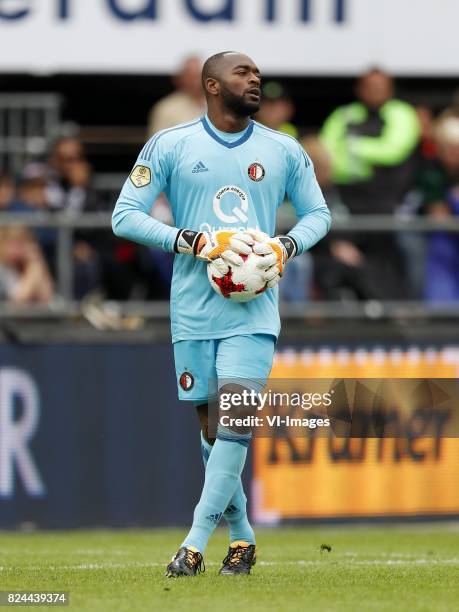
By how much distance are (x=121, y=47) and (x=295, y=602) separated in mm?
8371

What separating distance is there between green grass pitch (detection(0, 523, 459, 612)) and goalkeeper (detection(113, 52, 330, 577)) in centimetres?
38

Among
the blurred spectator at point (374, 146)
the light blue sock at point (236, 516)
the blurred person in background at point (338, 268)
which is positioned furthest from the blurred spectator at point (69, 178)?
the light blue sock at point (236, 516)

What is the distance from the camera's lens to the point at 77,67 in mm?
14164

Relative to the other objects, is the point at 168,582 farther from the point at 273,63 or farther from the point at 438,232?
the point at 273,63

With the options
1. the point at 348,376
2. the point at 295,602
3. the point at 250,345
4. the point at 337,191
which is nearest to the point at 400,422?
the point at 348,376

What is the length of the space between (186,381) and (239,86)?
149 centimetres

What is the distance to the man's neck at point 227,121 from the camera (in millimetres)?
7660

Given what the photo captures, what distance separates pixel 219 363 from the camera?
7.53 m

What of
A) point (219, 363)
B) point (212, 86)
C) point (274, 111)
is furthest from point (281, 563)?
point (274, 111)

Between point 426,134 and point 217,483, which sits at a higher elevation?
point 426,134

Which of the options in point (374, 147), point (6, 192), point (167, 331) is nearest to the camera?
point (167, 331)

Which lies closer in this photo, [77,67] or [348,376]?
[348,376]

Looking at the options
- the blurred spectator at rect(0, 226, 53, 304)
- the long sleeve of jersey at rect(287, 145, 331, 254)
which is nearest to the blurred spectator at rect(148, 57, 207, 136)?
the blurred spectator at rect(0, 226, 53, 304)

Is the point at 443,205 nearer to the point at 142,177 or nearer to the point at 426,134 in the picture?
the point at 426,134
